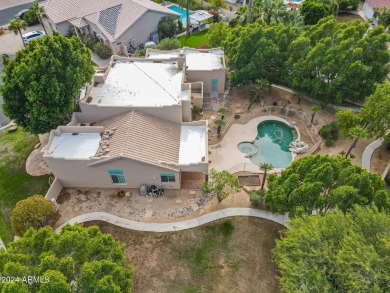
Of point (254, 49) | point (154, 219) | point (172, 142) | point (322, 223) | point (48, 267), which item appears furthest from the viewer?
point (254, 49)

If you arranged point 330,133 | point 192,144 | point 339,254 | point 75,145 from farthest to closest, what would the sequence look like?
point 330,133 < point 192,144 < point 75,145 < point 339,254

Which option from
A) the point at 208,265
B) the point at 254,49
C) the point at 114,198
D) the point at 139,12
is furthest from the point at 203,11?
the point at 208,265

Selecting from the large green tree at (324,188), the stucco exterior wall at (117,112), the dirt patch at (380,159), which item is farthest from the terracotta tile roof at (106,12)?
the dirt patch at (380,159)

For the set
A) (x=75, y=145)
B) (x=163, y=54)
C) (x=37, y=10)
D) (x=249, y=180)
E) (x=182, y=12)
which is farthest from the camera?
(x=182, y=12)

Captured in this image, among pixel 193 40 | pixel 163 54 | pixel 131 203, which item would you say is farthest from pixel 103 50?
pixel 131 203

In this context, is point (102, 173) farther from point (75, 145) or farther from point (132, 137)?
point (132, 137)

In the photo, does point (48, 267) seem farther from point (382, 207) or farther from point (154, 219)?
point (382, 207)

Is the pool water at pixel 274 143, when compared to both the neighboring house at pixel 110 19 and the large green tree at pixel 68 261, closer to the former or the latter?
the large green tree at pixel 68 261

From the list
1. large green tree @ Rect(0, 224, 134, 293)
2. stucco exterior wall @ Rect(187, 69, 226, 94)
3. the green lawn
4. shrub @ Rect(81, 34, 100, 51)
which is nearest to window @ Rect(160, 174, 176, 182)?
large green tree @ Rect(0, 224, 134, 293)
